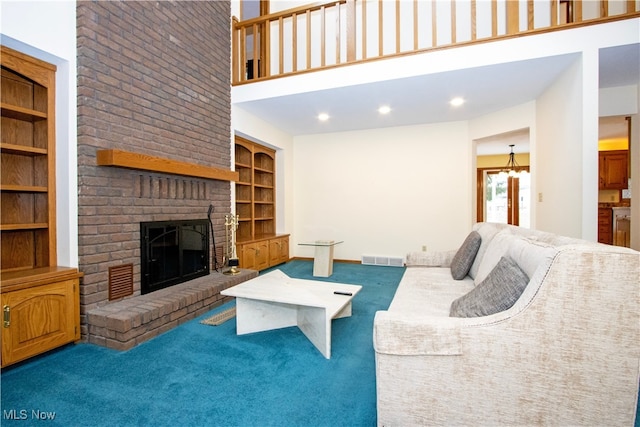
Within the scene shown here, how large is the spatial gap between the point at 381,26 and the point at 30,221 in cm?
398

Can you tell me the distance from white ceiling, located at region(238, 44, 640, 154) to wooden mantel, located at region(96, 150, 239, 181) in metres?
1.31

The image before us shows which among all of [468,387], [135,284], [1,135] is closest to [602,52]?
[468,387]

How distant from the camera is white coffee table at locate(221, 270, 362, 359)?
2.18 metres

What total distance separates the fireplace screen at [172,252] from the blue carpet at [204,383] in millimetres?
736

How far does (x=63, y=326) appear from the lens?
2244 millimetres

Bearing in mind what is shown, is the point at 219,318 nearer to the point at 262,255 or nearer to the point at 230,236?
the point at 230,236

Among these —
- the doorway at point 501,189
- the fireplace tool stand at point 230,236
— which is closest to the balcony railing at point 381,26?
the fireplace tool stand at point 230,236

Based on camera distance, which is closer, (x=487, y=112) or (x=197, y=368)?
(x=197, y=368)

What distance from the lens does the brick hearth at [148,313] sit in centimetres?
227

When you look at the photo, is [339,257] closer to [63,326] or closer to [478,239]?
[478,239]

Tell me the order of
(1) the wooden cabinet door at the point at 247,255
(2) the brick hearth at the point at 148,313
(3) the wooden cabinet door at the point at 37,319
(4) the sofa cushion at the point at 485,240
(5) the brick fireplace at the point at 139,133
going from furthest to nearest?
(1) the wooden cabinet door at the point at 247,255 → (4) the sofa cushion at the point at 485,240 → (5) the brick fireplace at the point at 139,133 → (2) the brick hearth at the point at 148,313 → (3) the wooden cabinet door at the point at 37,319

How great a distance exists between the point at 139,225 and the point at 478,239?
317cm

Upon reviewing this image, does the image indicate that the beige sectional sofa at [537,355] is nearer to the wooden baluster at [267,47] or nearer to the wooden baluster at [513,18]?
the wooden baluster at [513,18]

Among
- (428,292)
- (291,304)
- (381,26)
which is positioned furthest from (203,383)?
(381,26)
